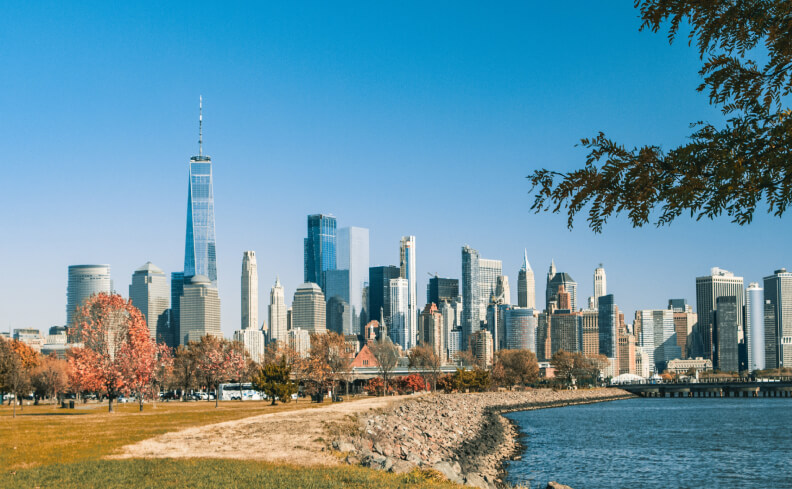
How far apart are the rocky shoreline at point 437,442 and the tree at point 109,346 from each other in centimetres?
2357

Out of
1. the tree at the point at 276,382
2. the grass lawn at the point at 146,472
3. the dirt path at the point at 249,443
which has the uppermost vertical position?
the grass lawn at the point at 146,472

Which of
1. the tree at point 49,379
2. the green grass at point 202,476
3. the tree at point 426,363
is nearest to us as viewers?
the green grass at point 202,476

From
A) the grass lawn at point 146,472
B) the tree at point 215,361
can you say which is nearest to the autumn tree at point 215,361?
the tree at point 215,361

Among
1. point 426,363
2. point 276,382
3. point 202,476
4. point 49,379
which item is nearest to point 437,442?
point 202,476

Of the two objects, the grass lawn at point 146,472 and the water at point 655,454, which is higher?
the grass lawn at point 146,472

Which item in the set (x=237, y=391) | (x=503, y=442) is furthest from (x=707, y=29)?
(x=237, y=391)

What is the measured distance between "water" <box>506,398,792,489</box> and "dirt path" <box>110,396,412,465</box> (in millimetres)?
14916

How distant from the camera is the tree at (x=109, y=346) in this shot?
73.6 metres

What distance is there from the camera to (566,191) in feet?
34.1

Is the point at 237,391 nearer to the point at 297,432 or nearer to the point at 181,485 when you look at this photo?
the point at 297,432

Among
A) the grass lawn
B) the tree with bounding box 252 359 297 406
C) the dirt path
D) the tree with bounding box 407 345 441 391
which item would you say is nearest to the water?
the dirt path

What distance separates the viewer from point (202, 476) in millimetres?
26344

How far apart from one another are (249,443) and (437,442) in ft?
90.7

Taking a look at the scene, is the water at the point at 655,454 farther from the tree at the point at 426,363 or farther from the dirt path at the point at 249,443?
the tree at the point at 426,363
